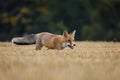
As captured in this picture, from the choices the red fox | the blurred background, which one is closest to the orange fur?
the red fox

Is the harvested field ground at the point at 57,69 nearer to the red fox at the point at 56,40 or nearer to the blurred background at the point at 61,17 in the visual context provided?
the red fox at the point at 56,40

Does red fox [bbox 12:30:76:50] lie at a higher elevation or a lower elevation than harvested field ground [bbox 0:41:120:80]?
higher

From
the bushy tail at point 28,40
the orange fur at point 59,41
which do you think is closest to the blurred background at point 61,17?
the bushy tail at point 28,40

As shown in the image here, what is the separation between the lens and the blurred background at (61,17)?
38.3m

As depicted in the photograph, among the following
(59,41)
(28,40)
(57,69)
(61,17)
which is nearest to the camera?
(57,69)

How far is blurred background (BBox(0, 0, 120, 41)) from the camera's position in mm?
38281

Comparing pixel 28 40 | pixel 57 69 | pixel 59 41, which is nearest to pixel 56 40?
pixel 59 41

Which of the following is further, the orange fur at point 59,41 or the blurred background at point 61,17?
the blurred background at point 61,17

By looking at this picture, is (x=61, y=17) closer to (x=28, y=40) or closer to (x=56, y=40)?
(x=28, y=40)

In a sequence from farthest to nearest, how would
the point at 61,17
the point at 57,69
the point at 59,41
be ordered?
the point at 61,17, the point at 59,41, the point at 57,69

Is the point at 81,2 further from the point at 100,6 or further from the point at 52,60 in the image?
the point at 52,60

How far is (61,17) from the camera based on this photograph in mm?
41562

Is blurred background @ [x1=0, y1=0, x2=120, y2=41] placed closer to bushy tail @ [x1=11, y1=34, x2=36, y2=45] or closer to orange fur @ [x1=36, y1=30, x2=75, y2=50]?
bushy tail @ [x1=11, y1=34, x2=36, y2=45]

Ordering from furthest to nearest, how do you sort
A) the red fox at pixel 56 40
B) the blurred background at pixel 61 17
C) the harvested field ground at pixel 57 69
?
the blurred background at pixel 61 17 < the red fox at pixel 56 40 < the harvested field ground at pixel 57 69
